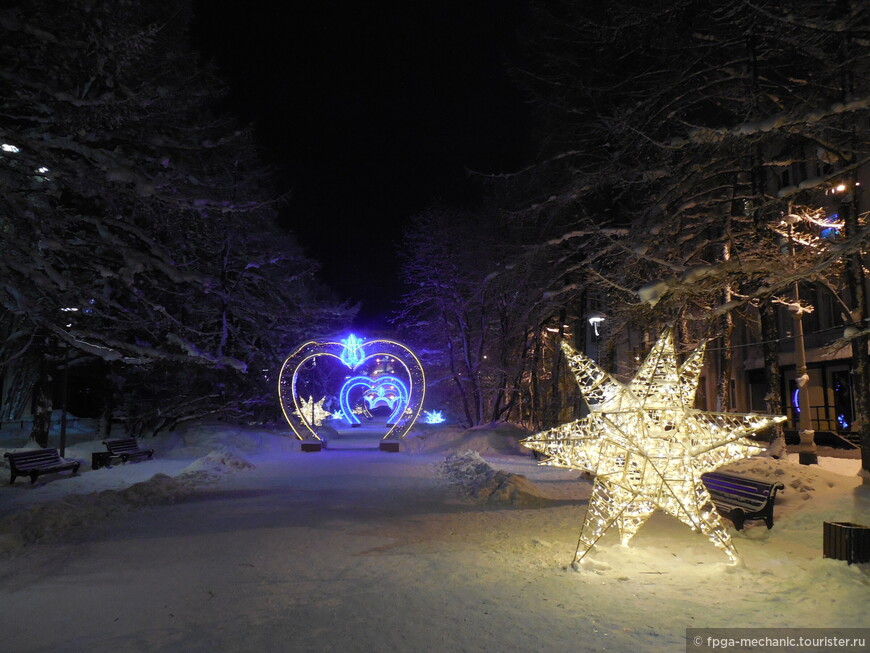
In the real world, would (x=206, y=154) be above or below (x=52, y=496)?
above

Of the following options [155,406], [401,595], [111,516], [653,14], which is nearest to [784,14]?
[653,14]

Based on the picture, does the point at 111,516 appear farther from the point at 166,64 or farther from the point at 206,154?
the point at 206,154

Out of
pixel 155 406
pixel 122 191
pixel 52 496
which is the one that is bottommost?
pixel 52 496

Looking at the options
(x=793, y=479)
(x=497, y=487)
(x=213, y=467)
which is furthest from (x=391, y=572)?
(x=213, y=467)

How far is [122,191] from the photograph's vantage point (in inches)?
391

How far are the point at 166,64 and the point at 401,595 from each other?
17248mm

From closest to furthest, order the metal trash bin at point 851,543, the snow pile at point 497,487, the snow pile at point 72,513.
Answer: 1. the metal trash bin at point 851,543
2. the snow pile at point 72,513
3. the snow pile at point 497,487

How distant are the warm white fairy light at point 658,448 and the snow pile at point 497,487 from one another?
11.7 ft

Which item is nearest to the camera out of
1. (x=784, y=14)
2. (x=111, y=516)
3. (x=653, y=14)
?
(x=784, y=14)

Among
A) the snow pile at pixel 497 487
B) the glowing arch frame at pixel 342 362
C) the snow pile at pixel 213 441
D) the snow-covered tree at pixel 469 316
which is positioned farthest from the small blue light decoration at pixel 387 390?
the snow pile at pixel 497 487

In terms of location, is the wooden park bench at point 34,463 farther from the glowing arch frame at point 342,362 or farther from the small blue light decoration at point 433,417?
the small blue light decoration at point 433,417

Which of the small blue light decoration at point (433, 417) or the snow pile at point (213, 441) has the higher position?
the snow pile at point (213, 441)

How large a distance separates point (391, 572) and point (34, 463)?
1106 centimetres

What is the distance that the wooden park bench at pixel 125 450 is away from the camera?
1599cm
